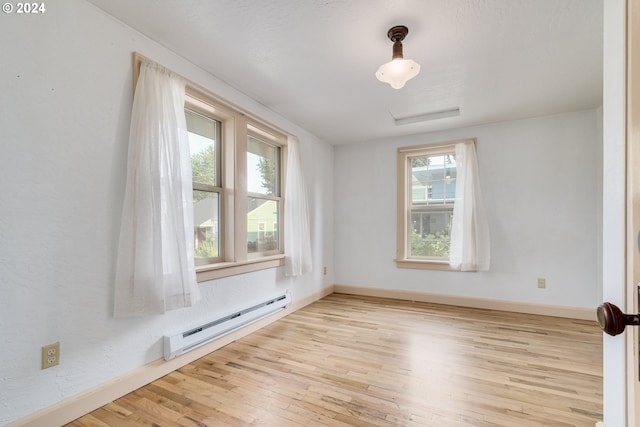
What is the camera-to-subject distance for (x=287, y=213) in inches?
129

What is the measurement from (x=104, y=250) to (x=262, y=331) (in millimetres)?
1649

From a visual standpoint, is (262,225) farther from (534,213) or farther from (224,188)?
(534,213)

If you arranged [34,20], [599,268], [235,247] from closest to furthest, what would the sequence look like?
[34,20] < [235,247] < [599,268]

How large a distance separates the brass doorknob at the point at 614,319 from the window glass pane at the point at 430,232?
3.37 meters

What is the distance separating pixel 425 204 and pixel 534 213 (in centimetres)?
125

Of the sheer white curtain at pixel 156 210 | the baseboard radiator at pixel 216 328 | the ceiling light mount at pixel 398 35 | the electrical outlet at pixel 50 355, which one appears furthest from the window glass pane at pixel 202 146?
the ceiling light mount at pixel 398 35

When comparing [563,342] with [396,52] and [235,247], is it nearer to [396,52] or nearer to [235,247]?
[396,52]

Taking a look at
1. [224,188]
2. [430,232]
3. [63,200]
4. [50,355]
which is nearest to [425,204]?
[430,232]

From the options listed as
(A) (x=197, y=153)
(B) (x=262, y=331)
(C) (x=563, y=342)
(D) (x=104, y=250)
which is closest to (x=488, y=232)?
(C) (x=563, y=342)

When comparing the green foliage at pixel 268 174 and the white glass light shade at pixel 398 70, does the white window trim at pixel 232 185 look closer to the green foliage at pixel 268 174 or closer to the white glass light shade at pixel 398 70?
the green foliage at pixel 268 174

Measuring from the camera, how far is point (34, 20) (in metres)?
1.43

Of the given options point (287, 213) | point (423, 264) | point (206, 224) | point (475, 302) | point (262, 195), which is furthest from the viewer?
point (423, 264)

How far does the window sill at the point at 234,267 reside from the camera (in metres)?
2.28

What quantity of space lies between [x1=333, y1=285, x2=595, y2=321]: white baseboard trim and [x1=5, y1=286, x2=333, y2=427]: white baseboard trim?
232cm
